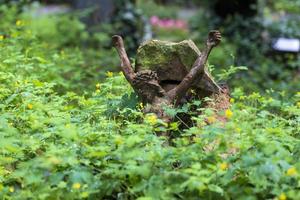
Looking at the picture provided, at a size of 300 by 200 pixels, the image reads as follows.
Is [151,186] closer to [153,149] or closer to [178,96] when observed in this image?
[153,149]

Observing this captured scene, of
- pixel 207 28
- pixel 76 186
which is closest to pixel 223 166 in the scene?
pixel 76 186

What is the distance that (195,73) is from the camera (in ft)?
13.4

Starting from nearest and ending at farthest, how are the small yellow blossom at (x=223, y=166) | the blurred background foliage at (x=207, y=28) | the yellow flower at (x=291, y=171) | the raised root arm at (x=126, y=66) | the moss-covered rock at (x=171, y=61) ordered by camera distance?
the yellow flower at (x=291, y=171) → the small yellow blossom at (x=223, y=166) → the raised root arm at (x=126, y=66) → the moss-covered rock at (x=171, y=61) → the blurred background foliage at (x=207, y=28)

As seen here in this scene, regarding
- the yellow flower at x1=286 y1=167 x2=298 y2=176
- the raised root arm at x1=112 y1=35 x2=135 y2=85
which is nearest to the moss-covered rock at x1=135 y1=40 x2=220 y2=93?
the raised root arm at x1=112 y1=35 x2=135 y2=85

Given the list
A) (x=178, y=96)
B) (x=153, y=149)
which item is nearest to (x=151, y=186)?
(x=153, y=149)

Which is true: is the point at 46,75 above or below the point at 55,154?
below

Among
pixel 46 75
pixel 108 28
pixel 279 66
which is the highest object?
pixel 46 75

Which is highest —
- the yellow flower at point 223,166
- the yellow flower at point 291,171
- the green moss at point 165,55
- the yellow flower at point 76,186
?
the green moss at point 165,55

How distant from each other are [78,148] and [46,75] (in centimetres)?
279

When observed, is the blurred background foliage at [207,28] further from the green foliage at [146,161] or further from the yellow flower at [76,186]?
the yellow flower at [76,186]

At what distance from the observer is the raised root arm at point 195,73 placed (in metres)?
4.08

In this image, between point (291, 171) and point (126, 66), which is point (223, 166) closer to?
point (291, 171)

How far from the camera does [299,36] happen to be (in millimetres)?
13617

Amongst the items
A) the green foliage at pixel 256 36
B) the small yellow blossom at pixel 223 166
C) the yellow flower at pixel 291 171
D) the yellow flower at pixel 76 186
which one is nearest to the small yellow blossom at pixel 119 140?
the yellow flower at pixel 76 186
